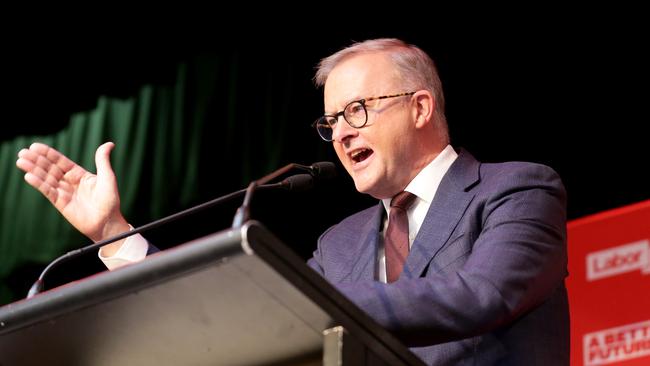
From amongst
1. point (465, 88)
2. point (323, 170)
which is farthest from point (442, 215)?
point (465, 88)

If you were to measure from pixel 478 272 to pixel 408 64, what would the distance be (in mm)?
1044

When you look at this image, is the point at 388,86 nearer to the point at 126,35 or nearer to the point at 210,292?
the point at 210,292

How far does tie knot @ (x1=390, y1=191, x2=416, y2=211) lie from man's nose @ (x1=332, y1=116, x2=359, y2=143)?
0.68ft

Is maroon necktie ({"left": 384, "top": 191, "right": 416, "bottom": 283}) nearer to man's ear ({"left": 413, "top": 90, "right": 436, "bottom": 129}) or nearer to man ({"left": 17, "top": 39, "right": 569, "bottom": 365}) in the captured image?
man ({"left": 17, "top": 39, "right": 569, "bottom": 365})

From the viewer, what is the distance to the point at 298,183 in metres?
1.83

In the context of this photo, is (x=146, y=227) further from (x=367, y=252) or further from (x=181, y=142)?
(x=181, y=142)

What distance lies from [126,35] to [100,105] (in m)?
0.34

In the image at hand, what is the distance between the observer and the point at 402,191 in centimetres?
229

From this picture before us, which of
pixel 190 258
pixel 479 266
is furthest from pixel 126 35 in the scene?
pixel 190 258

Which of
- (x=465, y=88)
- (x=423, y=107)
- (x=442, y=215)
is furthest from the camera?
(x=465, y=88)

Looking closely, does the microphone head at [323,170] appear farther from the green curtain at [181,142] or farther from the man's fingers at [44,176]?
the green curtain at [181,142]

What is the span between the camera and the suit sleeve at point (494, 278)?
1.36 meters

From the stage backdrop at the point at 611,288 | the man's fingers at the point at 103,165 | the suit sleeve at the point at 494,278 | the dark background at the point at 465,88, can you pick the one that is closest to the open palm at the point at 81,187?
the man's fingers at the point at 103,165

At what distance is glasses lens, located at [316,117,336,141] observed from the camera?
238 cm
